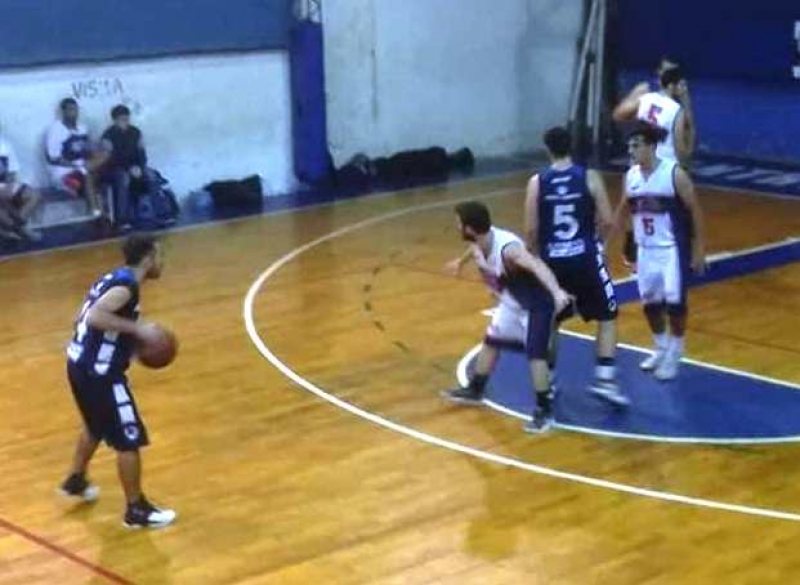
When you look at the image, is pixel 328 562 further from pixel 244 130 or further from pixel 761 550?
pixel 244 130

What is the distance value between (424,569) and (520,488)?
1249 mm

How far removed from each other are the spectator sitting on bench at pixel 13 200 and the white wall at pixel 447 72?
4.83m

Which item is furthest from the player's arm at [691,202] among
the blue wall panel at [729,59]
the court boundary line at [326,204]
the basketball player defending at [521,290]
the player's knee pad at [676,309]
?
the blue wall panel at [729,59]

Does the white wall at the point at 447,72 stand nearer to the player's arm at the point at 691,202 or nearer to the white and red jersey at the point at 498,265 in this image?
the player's arm at the point at 691,202

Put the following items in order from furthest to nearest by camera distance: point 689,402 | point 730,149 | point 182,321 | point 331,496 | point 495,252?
point 730,149
point 182,321
point 689,402
point 495,252
point 331,496

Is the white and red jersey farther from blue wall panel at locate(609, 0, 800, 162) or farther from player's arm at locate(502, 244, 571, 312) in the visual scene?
blue wall panel at locate(609, 0, 800, 162)

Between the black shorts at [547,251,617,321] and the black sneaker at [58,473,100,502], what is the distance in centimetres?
305

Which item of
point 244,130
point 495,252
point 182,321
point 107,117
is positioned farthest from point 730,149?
point 495,252

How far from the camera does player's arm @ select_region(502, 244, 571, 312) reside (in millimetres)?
9297

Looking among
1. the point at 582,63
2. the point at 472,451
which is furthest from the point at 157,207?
the point at 472,451

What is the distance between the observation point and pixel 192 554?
7.77 m

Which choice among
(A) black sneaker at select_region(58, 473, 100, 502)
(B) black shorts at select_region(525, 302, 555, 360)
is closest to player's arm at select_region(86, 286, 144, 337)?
(A) black sneaker at select_region(58, 473, 100, 502)

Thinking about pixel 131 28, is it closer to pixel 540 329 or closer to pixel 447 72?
pixel 447 72

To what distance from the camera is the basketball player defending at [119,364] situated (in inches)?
312
